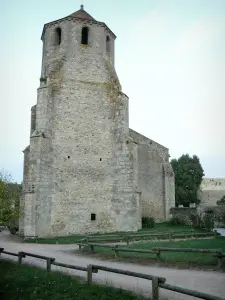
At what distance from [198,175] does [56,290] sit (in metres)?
42.7

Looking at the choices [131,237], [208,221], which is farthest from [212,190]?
[131,237]

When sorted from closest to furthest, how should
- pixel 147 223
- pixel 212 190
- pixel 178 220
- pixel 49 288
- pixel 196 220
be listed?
pixel 49 288
pixel 147 223
pixel 196 220
pixel 178 220
pixel 212 190

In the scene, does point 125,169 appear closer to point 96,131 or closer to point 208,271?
point 96,131

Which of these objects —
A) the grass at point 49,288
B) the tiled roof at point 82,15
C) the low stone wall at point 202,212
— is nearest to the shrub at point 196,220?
the low stone wall at point 202,212

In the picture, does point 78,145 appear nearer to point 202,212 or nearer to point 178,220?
point 178,220

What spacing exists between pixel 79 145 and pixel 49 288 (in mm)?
16857

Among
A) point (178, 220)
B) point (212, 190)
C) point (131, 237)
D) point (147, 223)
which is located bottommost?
point (131, 237)

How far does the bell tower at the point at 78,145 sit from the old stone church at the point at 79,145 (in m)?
0.07

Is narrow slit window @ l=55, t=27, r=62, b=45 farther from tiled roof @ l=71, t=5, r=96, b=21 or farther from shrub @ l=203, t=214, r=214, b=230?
shrub @ l=203, t=214, r=214, b=230

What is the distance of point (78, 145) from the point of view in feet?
79.4

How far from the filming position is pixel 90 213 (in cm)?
2367

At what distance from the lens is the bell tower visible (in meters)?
22.3

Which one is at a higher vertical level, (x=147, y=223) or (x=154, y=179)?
(x=154, y=179)

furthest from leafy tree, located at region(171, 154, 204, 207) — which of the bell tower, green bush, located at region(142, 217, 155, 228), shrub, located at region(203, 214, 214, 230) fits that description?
the bell tower
